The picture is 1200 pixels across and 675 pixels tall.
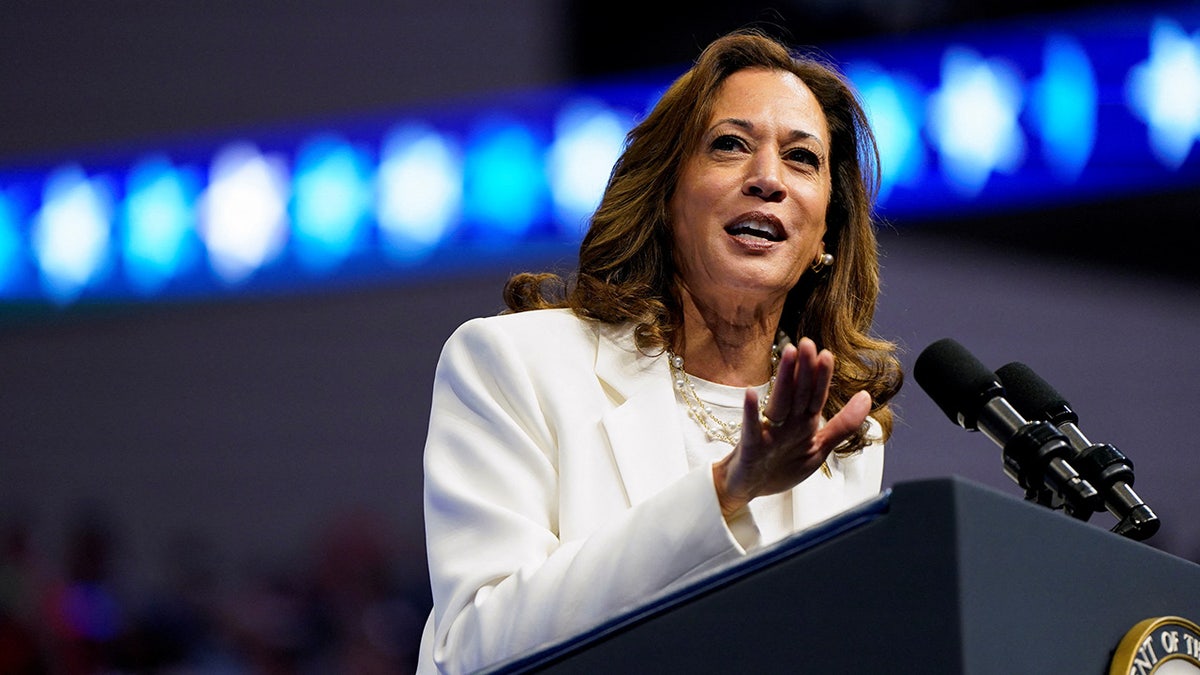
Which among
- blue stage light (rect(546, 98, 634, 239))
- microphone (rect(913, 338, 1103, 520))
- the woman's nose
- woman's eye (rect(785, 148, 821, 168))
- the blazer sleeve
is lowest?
the blazer sleeve

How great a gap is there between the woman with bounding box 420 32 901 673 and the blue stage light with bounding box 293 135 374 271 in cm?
221

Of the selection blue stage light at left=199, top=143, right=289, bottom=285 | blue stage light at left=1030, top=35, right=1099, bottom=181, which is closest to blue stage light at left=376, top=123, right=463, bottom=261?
blue stage light at left=199, top=143, right=289, bottom=285

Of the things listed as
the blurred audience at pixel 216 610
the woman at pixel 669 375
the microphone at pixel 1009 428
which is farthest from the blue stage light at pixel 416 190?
the microphone at pixel 1009 428

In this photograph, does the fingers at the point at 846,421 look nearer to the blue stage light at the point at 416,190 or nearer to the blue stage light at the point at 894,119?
the blue stage light at the point at 894,119

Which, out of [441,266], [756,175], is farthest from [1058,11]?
[756,175]

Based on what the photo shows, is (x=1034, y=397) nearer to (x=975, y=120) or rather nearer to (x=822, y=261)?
(x=822, y=261)

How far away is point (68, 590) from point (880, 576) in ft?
11.5

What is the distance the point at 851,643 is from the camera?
2.90ft

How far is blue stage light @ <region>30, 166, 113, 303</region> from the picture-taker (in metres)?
4.18

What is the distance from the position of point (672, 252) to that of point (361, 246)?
91.9 inches

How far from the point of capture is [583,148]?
4.01 m

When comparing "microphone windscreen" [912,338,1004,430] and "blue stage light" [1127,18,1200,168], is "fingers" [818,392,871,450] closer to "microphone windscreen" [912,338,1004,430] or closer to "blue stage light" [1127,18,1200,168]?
"microphone windscreen" [912,338,1004,430]

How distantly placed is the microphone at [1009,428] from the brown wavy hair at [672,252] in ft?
1.16

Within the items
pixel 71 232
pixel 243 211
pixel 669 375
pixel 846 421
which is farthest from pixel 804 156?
pixel 71 232
